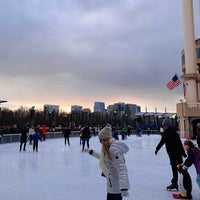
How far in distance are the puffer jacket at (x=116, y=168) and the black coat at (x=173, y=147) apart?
8.77 feet

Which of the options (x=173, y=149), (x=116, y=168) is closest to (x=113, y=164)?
(x=116, y=168)

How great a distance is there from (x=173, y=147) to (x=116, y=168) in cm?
276

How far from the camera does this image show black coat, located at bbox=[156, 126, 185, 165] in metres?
5.25

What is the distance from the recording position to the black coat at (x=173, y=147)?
17.2 feet

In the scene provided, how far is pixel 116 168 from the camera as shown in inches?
116

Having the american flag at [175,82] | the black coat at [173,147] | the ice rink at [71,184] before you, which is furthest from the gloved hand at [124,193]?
the american flag at [175,82]

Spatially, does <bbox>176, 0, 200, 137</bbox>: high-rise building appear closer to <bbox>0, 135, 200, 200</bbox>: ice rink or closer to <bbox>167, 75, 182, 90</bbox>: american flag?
<bbox>167, 75, 182, 90</bbox>: american flag

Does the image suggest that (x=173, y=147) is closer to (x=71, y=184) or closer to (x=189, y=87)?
(x=71, y=184)

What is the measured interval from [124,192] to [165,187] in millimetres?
3320

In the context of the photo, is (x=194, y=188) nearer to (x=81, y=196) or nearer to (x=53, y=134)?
(x=81, y=196)

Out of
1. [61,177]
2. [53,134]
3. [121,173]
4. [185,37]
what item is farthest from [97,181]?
[185,37]

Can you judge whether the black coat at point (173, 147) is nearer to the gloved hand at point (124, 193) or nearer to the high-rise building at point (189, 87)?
the gloved hand at point (124, 193)

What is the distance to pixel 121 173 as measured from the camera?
2797 mm

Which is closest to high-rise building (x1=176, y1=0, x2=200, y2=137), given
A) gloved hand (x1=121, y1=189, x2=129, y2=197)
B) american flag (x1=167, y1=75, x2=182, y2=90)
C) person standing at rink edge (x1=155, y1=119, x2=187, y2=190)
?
american flag (x1=167, y1=75, x2=182, y2=90)
